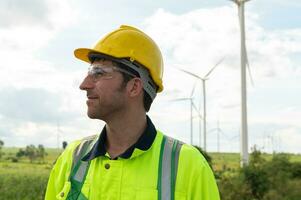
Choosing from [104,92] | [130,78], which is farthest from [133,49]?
[104,92]

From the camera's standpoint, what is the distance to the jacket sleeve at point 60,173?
323 centimetres

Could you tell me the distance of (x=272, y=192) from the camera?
26078mm

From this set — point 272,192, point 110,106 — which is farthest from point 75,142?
point 272,192

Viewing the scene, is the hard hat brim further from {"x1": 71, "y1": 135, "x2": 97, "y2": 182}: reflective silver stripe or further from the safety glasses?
{"x1": 71, "y1": 135, "x2": 97, "y2": 182}: reflective silver stripe

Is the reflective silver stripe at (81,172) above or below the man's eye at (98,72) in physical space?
below

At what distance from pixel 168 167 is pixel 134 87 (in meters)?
0.50

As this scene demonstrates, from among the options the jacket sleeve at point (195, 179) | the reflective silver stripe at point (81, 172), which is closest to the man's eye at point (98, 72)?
the reflective silver stripe at point (81, 172)

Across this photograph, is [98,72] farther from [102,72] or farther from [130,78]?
[130,78]

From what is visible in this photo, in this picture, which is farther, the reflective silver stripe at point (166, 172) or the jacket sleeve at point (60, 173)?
the jacket sleeve at point (60, 173)

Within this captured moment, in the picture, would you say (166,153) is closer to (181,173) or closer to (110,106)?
(181,173)

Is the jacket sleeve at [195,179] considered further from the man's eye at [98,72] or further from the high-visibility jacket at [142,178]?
the man's eye at [98,72]

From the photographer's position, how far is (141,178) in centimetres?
304

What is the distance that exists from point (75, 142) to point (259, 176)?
25613 mm

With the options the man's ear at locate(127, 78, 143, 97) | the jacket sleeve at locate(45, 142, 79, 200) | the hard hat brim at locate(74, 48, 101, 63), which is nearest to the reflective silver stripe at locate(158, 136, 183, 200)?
the man's ear at locate(127, 78, 143, 97)
